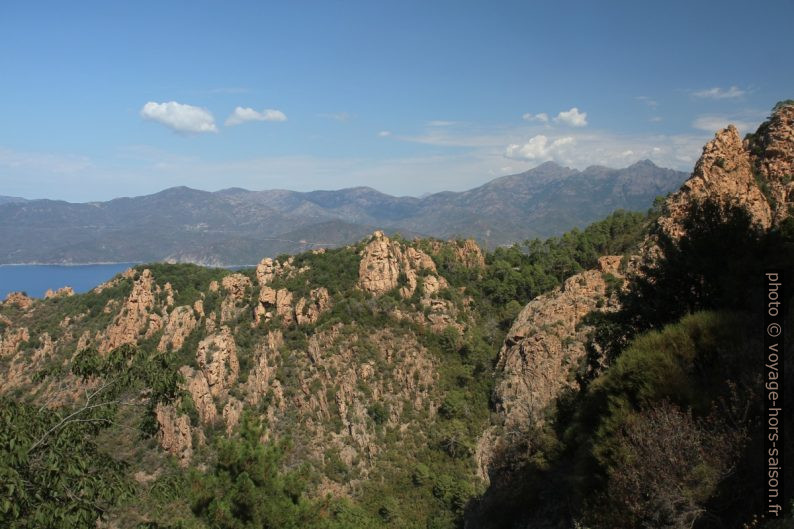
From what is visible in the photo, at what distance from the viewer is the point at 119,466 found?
393 inches

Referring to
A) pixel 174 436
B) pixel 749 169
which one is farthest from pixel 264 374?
pixel 749 169

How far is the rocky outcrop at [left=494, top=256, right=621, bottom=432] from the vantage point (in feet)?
114

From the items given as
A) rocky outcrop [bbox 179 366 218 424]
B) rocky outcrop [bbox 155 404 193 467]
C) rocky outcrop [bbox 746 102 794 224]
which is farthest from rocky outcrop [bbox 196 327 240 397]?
rocky outcrop [bbox 746 102 794 224]

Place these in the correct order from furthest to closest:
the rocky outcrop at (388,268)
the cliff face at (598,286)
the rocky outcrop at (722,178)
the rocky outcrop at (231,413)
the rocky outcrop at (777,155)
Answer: the rocky outcrop at (388,268)
the rocky outcrop at (231,413)
the rocky outcrop at (777,155)
the rocky outcrop at (722,178)
the cliff face at (598,286)

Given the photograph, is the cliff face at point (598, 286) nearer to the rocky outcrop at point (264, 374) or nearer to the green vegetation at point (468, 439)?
the green vegetation at point (468, 439)

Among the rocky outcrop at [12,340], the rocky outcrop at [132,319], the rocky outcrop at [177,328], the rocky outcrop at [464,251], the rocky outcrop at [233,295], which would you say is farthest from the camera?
the rocky outcrop at [464,251]

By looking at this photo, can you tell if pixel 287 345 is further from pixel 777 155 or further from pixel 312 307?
pixel 777 155

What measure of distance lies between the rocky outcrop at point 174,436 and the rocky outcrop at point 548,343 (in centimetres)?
Result: 2320

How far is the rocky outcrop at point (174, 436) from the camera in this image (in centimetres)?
3481

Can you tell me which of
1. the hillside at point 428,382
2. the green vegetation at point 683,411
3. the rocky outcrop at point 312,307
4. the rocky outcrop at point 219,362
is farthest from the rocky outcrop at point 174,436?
the green vegetation at point 683,411

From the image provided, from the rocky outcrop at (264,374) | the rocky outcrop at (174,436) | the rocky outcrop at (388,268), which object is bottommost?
the rocky outcrop at (174,436)

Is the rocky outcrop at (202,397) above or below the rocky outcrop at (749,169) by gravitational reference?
below

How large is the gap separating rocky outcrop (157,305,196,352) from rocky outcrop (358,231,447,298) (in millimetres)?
17408

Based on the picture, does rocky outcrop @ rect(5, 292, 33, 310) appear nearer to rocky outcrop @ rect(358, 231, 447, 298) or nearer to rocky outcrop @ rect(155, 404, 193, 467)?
rocky outcrop @ rect(155, 404, 193, 467)
